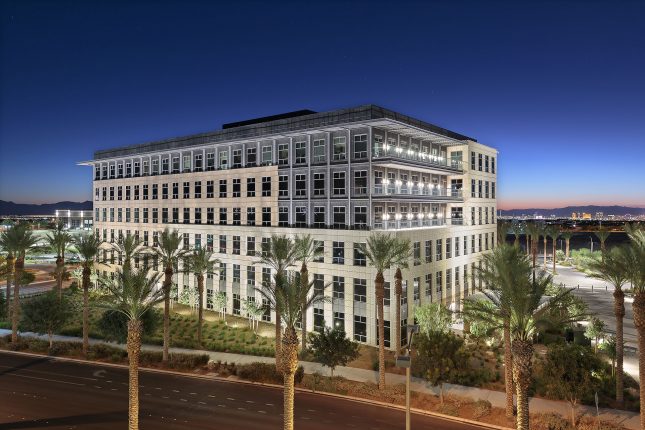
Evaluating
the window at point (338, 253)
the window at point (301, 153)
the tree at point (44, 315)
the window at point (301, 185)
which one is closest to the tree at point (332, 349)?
the window at point (338, 253)

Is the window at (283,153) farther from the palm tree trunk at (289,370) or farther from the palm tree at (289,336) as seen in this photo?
the palm tree trunk at (289,370)

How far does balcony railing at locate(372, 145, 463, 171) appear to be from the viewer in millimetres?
42469

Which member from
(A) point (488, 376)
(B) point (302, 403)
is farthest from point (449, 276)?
(B) point (302, 403)

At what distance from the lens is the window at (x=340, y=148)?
4394 centimetres

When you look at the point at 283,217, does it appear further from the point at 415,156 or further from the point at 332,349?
the point at 332,349

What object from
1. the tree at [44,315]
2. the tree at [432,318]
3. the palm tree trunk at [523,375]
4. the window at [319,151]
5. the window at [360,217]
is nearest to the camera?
the palm tree trunk at [523,375]

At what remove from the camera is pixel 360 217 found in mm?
42625

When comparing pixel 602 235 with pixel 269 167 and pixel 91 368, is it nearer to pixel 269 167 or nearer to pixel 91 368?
pixel 269 167

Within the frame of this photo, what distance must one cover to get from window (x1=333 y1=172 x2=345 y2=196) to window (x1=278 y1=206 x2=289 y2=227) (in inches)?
297

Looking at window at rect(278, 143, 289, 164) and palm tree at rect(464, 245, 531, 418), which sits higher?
window at rect(278, 143, 289, 164)

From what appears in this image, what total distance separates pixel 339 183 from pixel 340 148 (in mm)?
3834

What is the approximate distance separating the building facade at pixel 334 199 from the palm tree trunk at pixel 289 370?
14326mm

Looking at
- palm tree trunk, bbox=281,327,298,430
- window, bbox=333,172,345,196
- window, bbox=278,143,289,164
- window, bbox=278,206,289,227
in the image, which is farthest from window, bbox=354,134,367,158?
palm tree trunk, bbox=281,327,298,430

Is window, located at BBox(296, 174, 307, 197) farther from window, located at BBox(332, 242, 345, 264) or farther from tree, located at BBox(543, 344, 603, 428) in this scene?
tree, located at BBox(543, 344, 603, 428)
